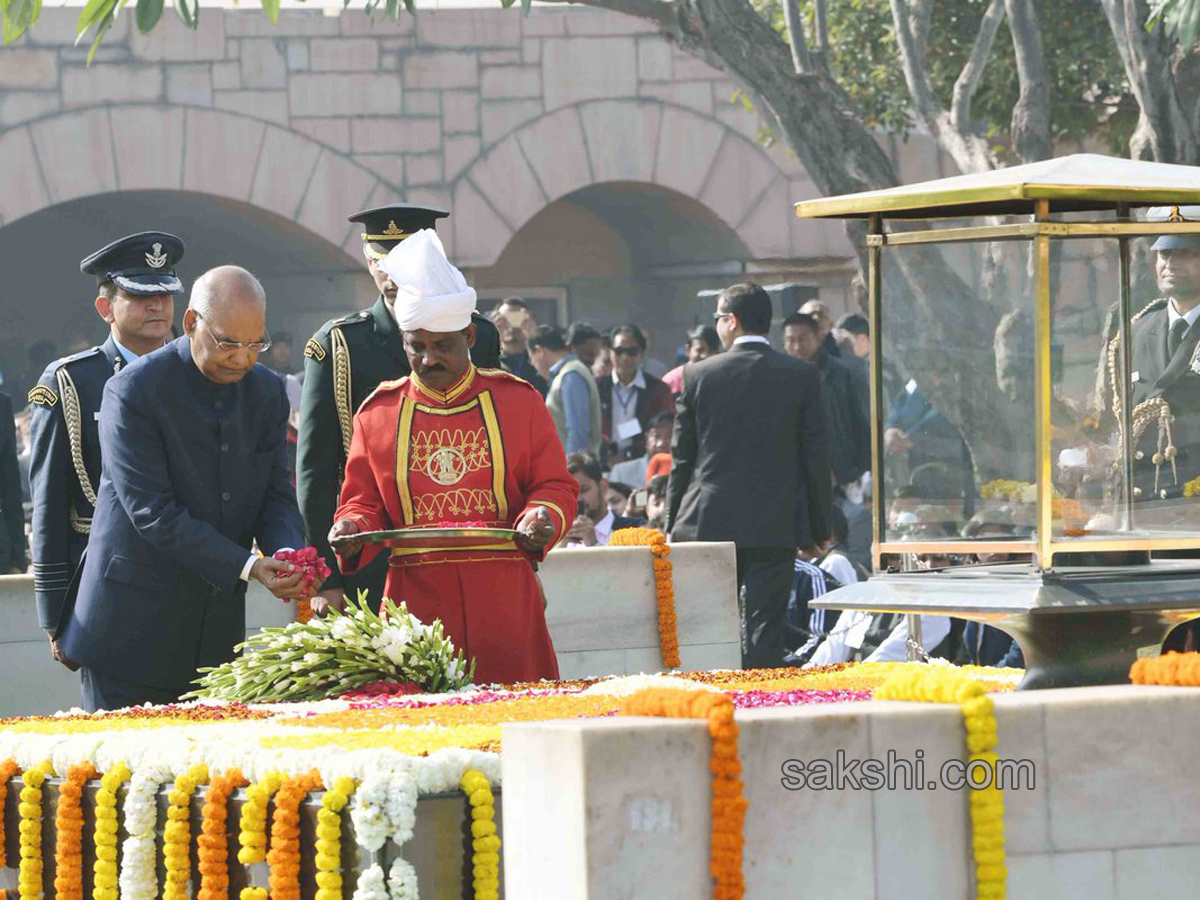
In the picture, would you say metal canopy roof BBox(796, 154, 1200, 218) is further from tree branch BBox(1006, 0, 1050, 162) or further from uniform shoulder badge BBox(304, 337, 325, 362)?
tree branch BBox(1006, 0, 1050, 162)

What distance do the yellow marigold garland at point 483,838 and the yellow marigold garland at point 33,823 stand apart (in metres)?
1.32

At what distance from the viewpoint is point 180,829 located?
17.6 feet

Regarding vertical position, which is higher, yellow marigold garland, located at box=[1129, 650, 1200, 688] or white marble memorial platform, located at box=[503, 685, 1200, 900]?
yellow marigold garland, located at box=[1129, 650, 1200, 688]

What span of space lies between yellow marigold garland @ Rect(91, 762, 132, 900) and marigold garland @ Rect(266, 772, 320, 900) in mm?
627

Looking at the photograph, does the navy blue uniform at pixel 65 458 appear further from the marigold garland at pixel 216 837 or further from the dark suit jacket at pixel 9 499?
the dark suit jacket at pixel 9 499

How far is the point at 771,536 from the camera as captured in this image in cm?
1106

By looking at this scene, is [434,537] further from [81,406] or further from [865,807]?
[865,807]

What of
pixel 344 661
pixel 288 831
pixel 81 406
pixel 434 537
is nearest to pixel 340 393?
pixel 81 406

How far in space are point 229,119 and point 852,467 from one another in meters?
7.68

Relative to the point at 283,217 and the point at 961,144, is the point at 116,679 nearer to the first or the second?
the point at 961,144

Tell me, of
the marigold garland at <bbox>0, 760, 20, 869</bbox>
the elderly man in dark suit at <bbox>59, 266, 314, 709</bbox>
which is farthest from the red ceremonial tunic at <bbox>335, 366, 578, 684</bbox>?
the marigold garland at <bbox>0, 760, 20, 869</bbox>

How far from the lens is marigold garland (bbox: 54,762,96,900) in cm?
566

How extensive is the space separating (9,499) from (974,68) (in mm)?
5781

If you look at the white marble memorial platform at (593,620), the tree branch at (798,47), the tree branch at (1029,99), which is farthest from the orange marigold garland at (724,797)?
the tree branch at (798,47)
